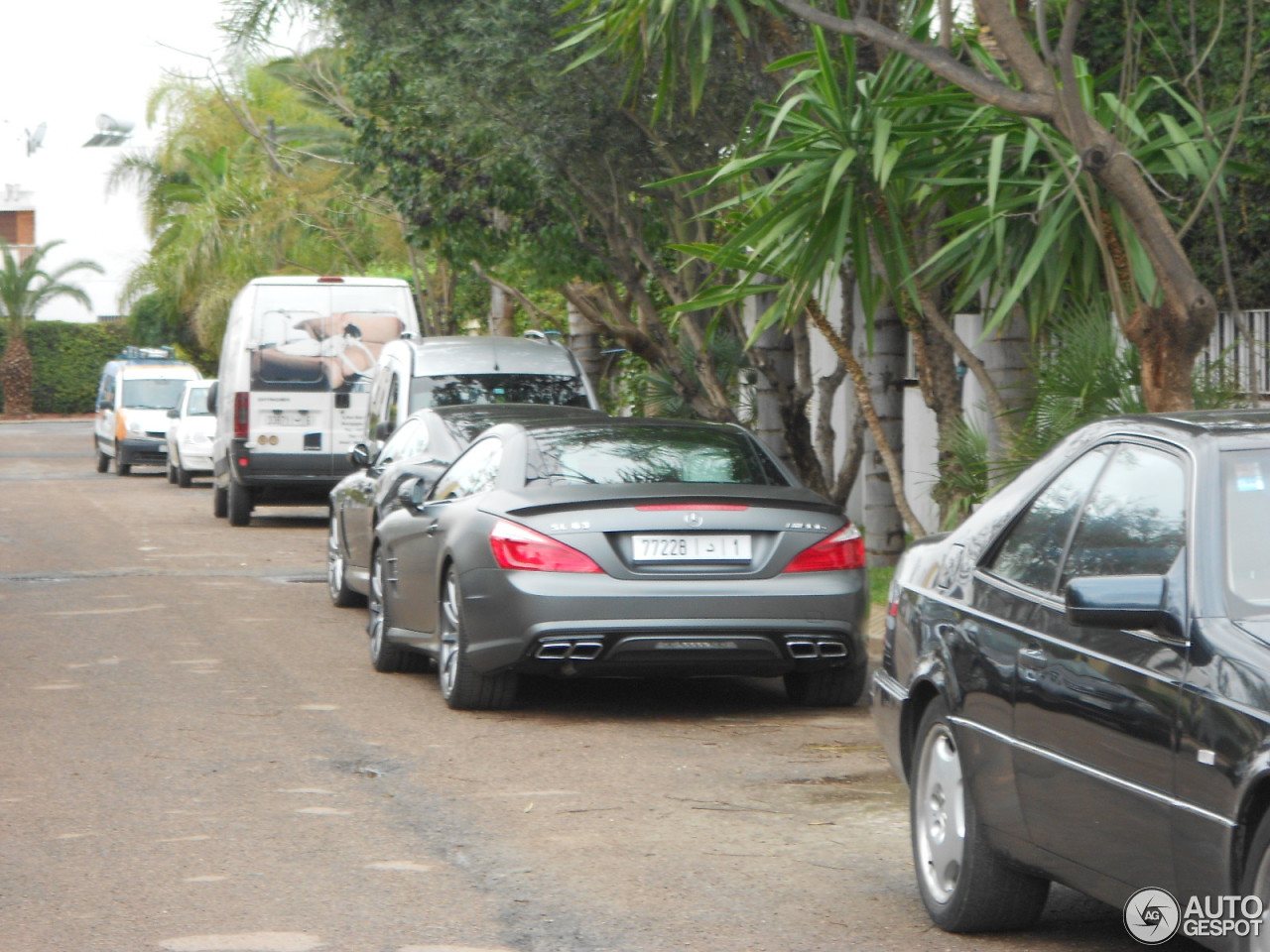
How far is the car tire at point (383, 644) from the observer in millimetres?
10195

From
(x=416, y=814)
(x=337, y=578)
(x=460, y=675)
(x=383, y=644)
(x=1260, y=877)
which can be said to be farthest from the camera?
(x=337, y=578)

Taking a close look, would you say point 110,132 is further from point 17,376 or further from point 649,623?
point 649,623

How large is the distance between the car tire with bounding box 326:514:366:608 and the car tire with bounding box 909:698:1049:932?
8081 millimetres

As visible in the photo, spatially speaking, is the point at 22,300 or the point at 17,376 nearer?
the point at 22,300

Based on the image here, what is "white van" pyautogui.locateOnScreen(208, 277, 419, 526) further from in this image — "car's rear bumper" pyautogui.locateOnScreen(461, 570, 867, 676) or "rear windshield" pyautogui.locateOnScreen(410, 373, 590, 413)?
"car's rear bumper" pyautogui.locateOnScreen(461, 570, 867, 676)

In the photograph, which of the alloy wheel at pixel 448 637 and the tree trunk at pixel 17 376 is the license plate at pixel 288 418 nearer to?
the alloy wheel at pixel 448 637

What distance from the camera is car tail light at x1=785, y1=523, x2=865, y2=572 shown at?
8.45 metres

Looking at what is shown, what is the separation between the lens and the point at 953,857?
5.12 m

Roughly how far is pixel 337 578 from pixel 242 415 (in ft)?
25.6

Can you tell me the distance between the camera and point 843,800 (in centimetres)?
690

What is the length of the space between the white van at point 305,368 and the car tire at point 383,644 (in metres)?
10.2

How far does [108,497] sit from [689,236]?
1151 centimetres

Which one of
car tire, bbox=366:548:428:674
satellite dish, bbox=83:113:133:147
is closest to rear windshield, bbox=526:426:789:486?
car tire, bbox=366:548:428:674

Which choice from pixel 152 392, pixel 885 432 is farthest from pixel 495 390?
pixel 152 392
